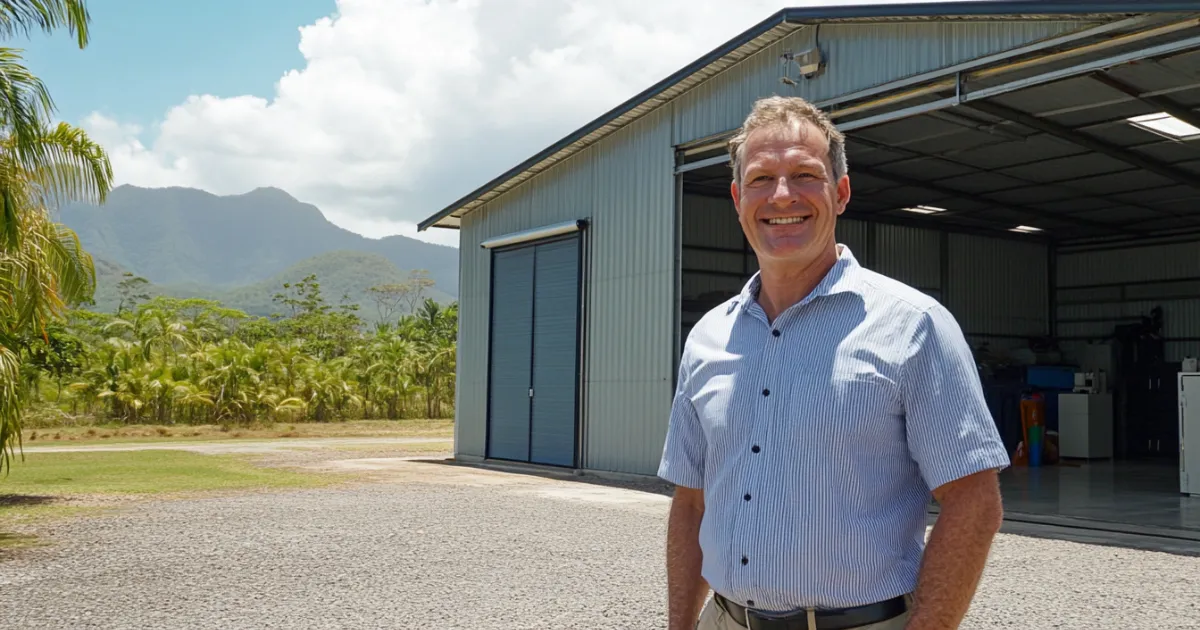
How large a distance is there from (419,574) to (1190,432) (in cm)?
1001

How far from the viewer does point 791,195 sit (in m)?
2.14

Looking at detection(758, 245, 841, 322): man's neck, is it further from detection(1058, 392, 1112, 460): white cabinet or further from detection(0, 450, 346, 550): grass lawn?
detection(1058, 392, 1112, 460): white cabinet

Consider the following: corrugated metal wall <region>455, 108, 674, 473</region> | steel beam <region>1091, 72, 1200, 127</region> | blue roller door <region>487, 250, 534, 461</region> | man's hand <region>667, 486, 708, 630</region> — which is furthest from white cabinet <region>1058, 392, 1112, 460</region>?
man's hand <region>667, 486, 708, 630</region>

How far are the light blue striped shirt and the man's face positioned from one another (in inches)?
3.5

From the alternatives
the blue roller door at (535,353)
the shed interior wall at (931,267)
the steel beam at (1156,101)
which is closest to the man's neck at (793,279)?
the steel beam at (1156,101)

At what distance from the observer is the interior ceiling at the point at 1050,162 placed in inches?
499

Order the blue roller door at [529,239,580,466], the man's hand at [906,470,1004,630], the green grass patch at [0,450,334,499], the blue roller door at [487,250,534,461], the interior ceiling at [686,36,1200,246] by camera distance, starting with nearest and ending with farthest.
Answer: the man's hand at [906,470,1004,630] < the interior ceiling at [686,36,1200,246] < the green grass patch at [0,450,334,499] < the blue roller door at [529,239,580,466] < the blue roller door at [487,250,534,461]

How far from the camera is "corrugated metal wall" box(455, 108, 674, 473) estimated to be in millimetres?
15086

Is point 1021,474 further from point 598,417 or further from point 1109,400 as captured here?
point 598,417

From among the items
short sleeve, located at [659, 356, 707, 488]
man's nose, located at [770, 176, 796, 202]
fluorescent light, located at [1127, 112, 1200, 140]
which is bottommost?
short sleeve, located at [659, 356, 707, 488]

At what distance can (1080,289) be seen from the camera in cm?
2373

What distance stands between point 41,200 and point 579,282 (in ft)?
27.6

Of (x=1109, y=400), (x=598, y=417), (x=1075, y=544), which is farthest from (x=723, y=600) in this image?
(x=1109, y=400)

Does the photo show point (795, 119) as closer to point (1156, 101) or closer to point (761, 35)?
point (761, 35)
